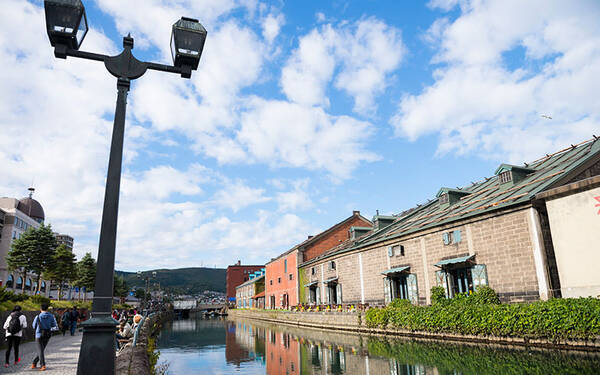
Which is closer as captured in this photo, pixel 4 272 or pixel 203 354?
pixel 203 354

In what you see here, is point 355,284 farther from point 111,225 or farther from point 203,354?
point 111,225

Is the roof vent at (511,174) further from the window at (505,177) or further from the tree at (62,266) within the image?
the tree at (62,266)

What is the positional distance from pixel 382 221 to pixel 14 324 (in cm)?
2671

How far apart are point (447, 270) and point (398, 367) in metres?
10.8

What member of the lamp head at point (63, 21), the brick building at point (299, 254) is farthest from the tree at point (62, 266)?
the lamp head at point (63, 21)

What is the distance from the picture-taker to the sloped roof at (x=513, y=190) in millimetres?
17406

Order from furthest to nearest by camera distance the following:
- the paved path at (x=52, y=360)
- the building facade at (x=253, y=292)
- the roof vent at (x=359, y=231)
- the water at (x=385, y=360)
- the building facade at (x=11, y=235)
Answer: the building facade at (x=253, y=292) < the building facade at (x=11, y=235) < the roof vent at (x=359, y=231) < the water at (x=385, y=360) < the paved path at (x=52, y=360)

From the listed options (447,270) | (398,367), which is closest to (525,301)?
(447,270)

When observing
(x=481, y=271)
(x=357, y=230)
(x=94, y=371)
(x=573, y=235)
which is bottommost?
(x=94, y=371)

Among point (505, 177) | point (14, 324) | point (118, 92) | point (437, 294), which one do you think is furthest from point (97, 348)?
point (505, 177)

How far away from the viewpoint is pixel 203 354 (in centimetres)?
1669

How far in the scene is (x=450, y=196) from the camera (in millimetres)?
25391

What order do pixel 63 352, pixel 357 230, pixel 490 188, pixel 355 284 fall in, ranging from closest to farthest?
pixel 63 352, pixel 490 188, pixel 355 284, pixel 357 230

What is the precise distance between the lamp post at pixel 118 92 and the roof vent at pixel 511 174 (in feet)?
65.1
